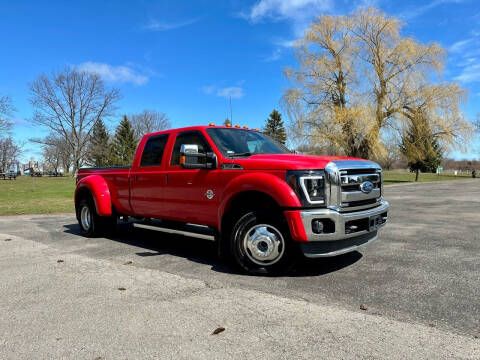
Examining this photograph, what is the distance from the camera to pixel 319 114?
27891mm

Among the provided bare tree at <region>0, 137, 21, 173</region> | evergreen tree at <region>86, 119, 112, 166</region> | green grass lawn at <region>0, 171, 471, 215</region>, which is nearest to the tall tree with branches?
green grass lawn at <region>0, 171, 471, 215</region>

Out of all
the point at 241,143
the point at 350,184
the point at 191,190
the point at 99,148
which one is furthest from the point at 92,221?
the point at 99,148

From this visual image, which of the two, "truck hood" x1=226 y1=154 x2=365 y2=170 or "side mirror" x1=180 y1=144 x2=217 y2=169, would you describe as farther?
"side mirror" x1=180 y1=144 x2=217 y2=169

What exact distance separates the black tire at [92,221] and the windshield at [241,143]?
3036 millimetres

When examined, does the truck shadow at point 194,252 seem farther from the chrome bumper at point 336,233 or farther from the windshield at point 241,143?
the windshield at point 241,143

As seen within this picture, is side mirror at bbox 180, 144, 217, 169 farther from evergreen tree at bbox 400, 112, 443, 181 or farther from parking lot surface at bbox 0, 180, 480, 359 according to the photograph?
evergreen tree at bbox 400, 112, 443, 181

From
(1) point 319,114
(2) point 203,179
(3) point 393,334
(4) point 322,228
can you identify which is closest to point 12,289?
(2) point 203,179

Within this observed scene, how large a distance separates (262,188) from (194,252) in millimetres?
2079

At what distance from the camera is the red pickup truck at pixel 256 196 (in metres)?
4.00

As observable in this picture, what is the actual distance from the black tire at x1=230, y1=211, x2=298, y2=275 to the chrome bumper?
25cm

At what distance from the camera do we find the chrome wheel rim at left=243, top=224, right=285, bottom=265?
166 inches

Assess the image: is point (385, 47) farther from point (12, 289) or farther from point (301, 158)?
point (12, 289)

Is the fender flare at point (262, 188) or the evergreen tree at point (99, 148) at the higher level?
the evergreen tree at point (99, 148)

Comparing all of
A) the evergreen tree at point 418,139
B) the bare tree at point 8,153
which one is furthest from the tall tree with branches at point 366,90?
the bare tree at point 8,153
